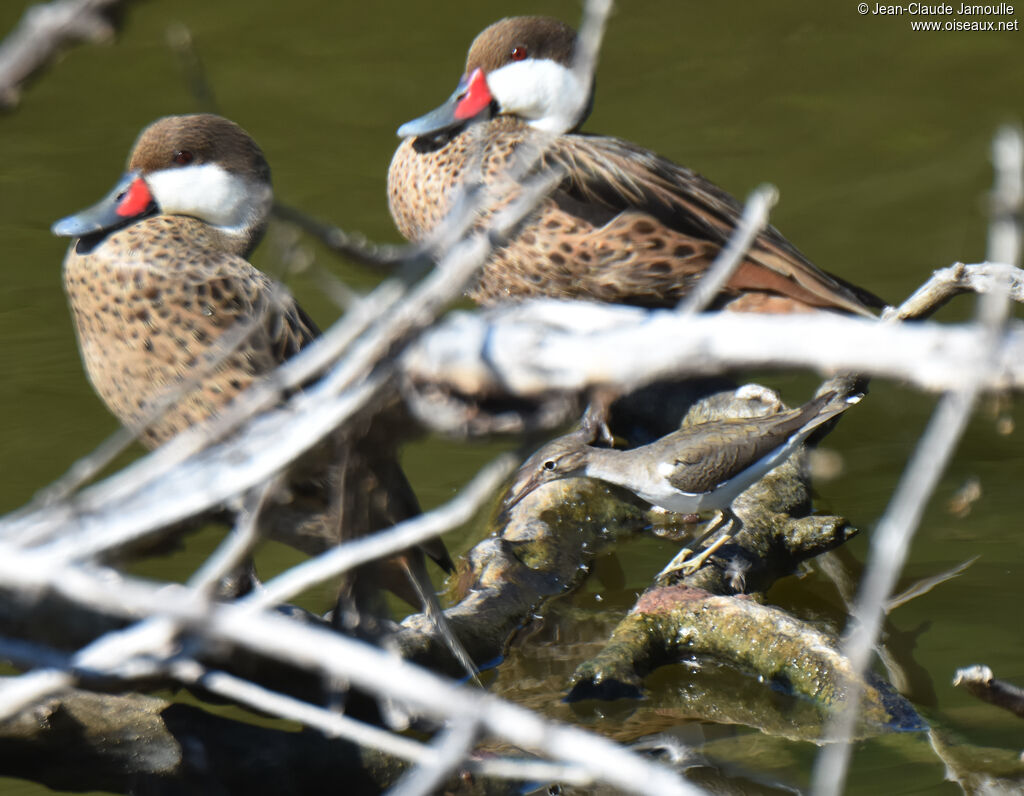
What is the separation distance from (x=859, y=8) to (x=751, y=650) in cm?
671

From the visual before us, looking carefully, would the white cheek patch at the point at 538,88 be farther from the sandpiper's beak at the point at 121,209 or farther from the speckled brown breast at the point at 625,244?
the sandpiper's beak at the point at 121,209

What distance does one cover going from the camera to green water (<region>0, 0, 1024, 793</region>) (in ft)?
16.3

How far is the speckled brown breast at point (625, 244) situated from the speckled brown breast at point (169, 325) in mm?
1415

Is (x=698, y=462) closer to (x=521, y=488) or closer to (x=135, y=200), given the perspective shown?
(x=521, y=488)

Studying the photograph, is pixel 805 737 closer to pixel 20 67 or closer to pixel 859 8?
pixel 20 67

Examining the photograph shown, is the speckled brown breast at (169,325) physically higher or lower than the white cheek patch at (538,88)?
lower

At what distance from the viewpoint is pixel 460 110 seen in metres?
5.31

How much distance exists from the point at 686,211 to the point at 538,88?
941mm

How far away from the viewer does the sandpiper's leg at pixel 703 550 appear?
155 inches

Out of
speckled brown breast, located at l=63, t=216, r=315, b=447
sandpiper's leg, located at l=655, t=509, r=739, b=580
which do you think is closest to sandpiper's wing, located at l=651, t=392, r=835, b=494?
sandpiper's leg, located at l=655, t=509, r=739, b=580

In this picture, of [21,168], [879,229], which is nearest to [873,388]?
[879,229]

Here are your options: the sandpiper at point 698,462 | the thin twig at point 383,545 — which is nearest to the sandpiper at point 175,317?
the sandpiper at point 698,462

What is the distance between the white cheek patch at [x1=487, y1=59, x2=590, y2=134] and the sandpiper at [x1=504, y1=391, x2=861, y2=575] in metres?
1.54

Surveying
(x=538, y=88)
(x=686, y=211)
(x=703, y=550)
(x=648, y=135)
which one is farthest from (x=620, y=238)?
(x=648, y=135)
